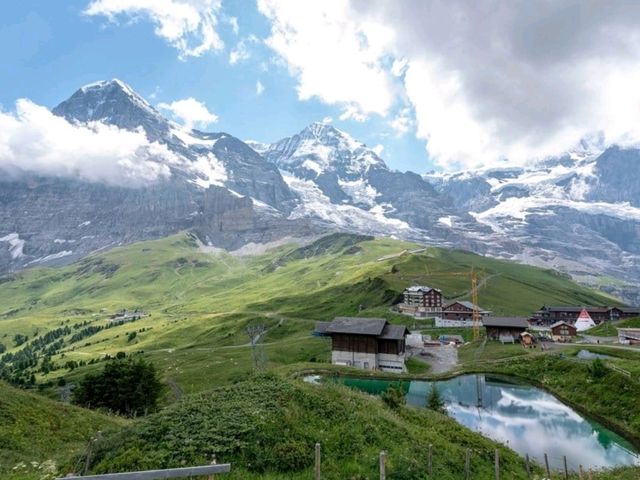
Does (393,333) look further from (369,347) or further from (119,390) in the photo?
(119,390)

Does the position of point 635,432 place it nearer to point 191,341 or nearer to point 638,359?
point 638,359

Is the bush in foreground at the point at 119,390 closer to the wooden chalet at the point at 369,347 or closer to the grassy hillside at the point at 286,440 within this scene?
the grassy hillside at the point at 286,440

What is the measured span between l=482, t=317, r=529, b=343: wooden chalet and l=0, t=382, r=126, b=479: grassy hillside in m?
104

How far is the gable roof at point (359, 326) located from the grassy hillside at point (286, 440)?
2086 inches

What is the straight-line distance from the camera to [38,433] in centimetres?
2933

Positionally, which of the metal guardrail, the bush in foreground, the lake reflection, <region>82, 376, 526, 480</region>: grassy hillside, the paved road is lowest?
the paved road

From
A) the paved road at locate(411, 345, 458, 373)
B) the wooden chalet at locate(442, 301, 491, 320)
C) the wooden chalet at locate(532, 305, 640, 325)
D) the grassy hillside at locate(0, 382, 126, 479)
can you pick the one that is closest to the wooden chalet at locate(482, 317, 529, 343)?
the paved road at locate(411, 345, 458, 373)

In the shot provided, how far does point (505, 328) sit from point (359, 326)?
5283cm

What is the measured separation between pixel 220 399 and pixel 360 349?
60.5 meters

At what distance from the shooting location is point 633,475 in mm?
34344

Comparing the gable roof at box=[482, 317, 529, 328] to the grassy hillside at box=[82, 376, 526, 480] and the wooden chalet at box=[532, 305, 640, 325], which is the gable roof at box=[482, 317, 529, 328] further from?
the grassy hillside at box=[82, 376, 526, 480]

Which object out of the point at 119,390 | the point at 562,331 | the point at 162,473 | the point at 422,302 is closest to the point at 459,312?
the point at 422,302

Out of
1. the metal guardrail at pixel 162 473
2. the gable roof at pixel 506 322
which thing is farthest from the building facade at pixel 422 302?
the metal guardrail at pixel 162 473

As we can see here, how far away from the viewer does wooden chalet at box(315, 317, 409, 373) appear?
8562 centimetres
